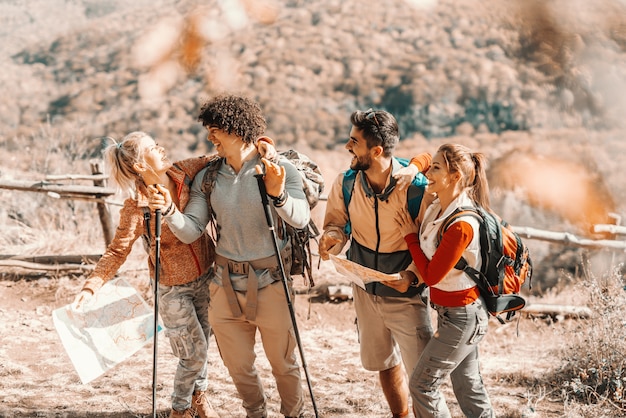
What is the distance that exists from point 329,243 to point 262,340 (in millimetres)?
647

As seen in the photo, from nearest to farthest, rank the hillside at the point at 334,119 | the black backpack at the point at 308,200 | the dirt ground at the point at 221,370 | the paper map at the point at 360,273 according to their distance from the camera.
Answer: the paper map at the point at 360,273 → the black backpack at the point at 308,200 → the dirt ground at the point at 221,370 → the hillside at the point at 334,119

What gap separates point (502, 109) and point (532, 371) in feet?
60.2

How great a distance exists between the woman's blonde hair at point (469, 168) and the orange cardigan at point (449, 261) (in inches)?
9.2

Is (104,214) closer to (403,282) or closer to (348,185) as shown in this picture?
(348,185)

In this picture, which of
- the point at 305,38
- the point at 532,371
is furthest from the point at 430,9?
the point at 532,371

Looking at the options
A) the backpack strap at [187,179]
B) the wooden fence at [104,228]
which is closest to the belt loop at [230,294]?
the backpack strap at [187,179]

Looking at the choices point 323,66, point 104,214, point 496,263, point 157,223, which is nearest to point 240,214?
point 157,223

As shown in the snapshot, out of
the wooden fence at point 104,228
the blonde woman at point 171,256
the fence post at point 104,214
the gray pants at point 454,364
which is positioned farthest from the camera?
the fence post at point 104,214

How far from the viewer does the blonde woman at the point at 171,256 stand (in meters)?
3.07

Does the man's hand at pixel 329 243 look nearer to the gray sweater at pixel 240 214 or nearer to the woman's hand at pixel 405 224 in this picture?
the gray sweater at pixel 240 214

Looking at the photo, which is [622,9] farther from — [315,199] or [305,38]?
[315,199]

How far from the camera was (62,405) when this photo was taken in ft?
13.7

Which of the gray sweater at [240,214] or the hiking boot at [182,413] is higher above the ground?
the gray sweater at [240,214]

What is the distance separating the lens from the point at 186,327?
11.0 ft
